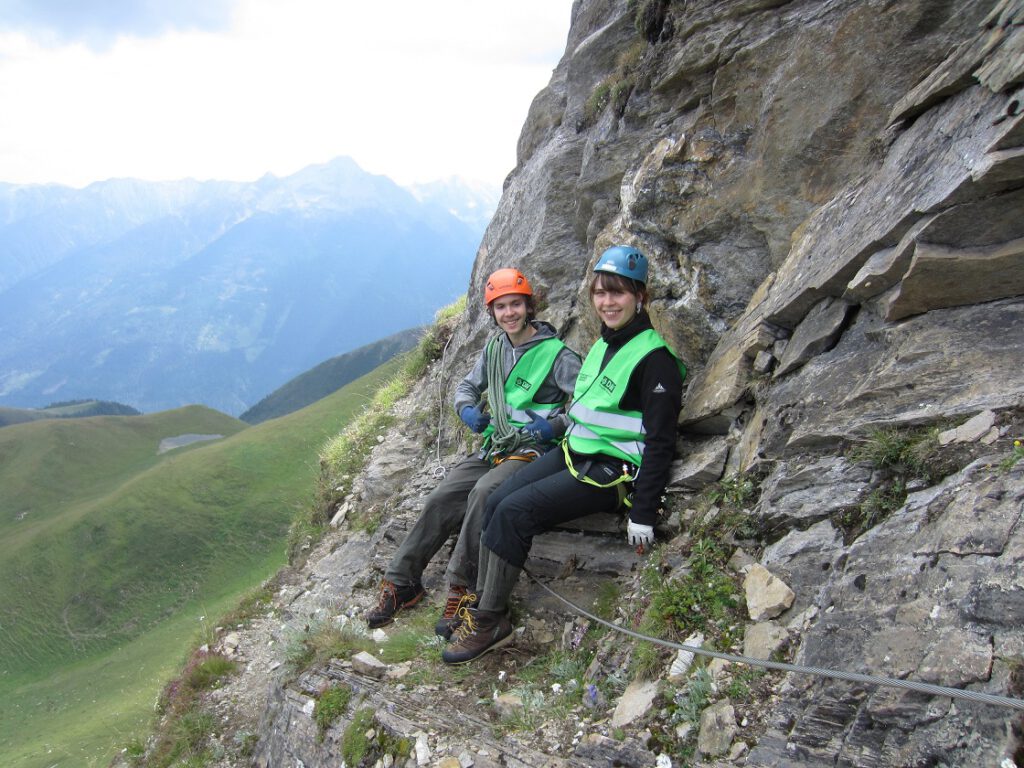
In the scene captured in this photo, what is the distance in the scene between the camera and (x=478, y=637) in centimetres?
680

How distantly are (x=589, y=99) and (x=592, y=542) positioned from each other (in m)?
8.46

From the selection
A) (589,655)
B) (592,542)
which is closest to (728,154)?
(592,542)

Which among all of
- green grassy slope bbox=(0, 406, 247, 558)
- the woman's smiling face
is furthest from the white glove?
green grassy slope bbox=(0, 406, 247, 558)

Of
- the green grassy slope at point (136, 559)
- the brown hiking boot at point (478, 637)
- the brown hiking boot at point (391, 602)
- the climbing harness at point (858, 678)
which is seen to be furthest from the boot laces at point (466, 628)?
the green grassy slope at point (136, 559)

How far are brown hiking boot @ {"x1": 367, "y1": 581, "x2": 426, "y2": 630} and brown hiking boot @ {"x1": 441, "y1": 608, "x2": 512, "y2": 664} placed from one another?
65.3 inches

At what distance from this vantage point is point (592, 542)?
752cm

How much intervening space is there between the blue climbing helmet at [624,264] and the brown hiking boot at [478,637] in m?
3.86

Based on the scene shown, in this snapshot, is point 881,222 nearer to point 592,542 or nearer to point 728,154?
point 728,154


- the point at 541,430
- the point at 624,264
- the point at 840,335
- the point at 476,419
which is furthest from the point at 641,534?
the point at 476,419

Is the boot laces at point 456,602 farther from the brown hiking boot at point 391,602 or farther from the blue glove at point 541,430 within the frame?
the blue glove at point 541,430

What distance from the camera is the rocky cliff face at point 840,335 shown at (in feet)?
12.8

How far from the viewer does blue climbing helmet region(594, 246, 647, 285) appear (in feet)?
22.9

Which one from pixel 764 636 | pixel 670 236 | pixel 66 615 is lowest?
pixel 66 615

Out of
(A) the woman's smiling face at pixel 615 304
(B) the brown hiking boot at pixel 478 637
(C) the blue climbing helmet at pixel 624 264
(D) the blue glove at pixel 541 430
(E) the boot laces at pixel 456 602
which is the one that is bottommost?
(B) the brown hiking boot at pixel 478 637
